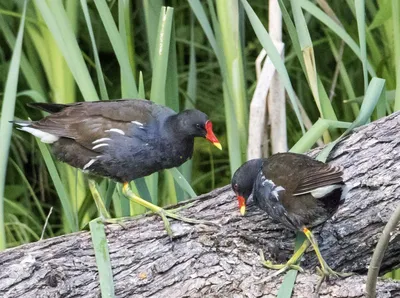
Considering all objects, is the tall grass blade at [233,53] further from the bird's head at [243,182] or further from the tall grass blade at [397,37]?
the tall grass blade at [397,37]

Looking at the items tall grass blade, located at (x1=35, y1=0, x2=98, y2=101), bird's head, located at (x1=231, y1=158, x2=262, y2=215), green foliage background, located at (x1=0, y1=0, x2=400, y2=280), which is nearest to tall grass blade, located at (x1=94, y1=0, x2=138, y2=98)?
green foliage background, located at (x1=0, y1=0, x2=400, y2=280)

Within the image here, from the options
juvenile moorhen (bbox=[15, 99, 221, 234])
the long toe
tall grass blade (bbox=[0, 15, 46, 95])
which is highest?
tall grass blade (bbox=[0, 15, 46, 95])

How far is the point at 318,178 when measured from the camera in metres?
1.63

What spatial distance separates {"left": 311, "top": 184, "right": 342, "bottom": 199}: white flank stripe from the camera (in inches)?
63.5

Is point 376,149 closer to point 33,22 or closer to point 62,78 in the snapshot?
point 62,78

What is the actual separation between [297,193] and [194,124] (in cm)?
38

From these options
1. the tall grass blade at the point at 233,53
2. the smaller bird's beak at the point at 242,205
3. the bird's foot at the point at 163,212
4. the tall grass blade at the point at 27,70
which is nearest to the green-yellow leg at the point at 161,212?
the bird's foot at the point at 163,212

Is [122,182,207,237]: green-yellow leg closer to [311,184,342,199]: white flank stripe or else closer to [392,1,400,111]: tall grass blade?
[311,184,342,199]: white flank stripe

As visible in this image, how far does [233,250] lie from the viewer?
1.69 meters

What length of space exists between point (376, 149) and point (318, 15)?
0.40m

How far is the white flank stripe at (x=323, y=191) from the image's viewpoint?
1.61 m

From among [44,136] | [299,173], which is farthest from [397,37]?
[44,136]

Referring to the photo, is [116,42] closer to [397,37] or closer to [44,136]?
[44,136]

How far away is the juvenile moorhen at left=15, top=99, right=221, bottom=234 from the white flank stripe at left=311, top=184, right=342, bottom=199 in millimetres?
398
